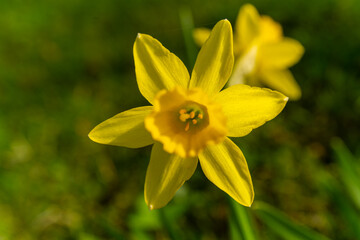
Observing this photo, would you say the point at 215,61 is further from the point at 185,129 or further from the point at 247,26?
the point at 247,26

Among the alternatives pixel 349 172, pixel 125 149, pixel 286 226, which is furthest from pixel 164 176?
pixel 125 149

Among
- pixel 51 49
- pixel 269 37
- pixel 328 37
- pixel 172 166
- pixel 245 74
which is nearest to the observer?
pixel 172 166

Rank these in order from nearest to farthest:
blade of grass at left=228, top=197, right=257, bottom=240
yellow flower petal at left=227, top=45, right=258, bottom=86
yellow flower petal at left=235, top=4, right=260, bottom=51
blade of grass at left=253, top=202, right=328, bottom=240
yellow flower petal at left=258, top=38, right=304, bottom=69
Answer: blade of grass at left=228, top=197, right=257, bottom=240 < blade of grass at left=253, top=202, right=328, bottom=240 < yellow flower petal at left=227, top=45, right=258, bottom=86 < yellow flower petal at left=235, top=4, right=260, bottom=51 < yellow flower petal at left=258, top=38, right=304, bottom=69

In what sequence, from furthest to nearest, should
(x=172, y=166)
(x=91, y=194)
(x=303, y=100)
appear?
1. (x=303, y=100)
2. (x=91, y=194)
3. (x=172, y=166)

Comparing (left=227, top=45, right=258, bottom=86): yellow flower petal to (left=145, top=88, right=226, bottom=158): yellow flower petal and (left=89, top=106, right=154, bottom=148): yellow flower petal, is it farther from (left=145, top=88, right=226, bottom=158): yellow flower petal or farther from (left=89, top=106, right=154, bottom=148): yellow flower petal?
(left=89, top=106, right=154, bottom=148): yellow flower petal

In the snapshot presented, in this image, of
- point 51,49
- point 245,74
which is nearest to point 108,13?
point 51,49

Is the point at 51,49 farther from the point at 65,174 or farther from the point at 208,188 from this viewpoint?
the point at 208,188

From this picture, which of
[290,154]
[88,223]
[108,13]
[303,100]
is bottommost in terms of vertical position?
[88,223]

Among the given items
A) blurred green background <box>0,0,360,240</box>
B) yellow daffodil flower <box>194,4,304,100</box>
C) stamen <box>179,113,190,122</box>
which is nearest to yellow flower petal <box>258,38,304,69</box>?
yellow daffodil flower <box>194,4,304,100</box>
